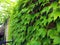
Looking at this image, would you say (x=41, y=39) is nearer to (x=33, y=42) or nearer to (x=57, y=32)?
(x=33, y=42)

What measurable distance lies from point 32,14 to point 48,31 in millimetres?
692

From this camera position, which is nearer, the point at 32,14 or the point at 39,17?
the point at 39,17

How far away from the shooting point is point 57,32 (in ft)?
7.02

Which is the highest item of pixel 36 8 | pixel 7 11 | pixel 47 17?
pixel 7 11

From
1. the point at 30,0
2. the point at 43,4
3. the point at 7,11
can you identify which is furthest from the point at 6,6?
the point at 43,4

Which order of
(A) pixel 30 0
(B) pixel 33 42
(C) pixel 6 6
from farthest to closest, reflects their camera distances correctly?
1. (C) pixel 6 6
2. (A) pixel 30 0
3. (B) pixel 33 42

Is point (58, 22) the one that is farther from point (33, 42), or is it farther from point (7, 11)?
point (7, 11)

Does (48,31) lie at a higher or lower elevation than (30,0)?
lower

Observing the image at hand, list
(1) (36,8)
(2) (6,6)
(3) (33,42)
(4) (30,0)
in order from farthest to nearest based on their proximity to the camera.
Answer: (2) (6,6)
(4) (30,0)
(1) (36,8)
(3) (33,42)

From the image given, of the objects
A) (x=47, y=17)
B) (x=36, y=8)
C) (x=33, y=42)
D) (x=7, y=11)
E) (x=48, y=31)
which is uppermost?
(x=7, y=11)

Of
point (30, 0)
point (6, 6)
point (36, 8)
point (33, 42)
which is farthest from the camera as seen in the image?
point (6, 6)

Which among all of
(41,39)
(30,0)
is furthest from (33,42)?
(30,0)

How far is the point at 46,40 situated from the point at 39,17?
0.44 meters

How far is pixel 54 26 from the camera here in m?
2.31
